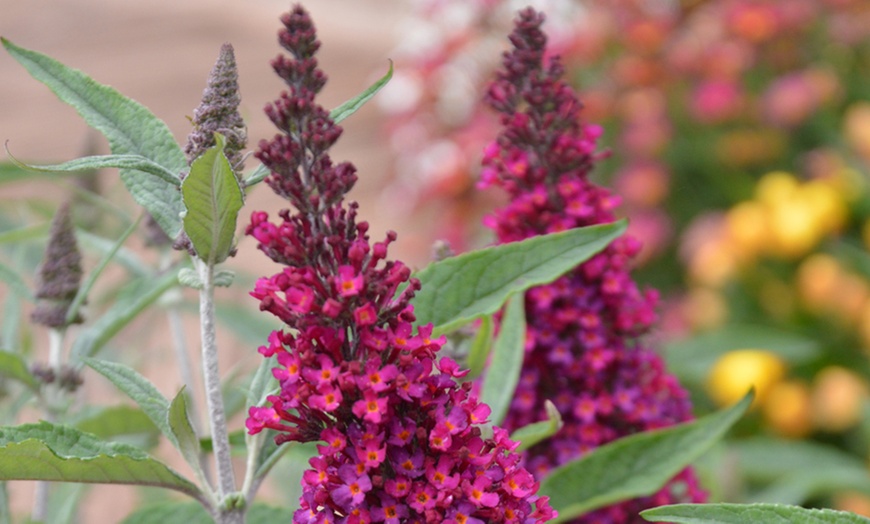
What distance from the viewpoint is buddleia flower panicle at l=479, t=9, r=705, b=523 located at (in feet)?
2.61

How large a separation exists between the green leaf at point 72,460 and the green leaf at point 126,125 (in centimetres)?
13

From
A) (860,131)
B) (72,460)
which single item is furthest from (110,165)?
(860,131)

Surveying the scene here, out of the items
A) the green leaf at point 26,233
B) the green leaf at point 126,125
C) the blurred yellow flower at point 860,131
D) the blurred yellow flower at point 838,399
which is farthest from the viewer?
the blurred yellow flower at point 860,131

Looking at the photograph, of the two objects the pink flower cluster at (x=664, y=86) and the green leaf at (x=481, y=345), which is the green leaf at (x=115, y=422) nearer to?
the green leaf at (x=481, y=345)

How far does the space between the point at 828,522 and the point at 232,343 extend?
7.14 feet

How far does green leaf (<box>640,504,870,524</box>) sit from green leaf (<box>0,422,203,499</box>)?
276 millimetres

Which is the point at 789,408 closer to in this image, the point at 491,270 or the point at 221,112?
the point at 491,270

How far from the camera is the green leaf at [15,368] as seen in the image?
0.76m

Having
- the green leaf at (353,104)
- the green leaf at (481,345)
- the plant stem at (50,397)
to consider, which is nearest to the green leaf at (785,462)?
the green leaf at (481,345)

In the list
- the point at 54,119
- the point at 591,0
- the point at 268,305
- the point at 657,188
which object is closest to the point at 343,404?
the point at 268,305

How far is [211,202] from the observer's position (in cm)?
55

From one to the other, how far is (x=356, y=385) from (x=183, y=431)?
0.14 meters

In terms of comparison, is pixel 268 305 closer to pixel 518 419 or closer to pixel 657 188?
pixel 518 419

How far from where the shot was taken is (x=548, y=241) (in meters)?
0.66
